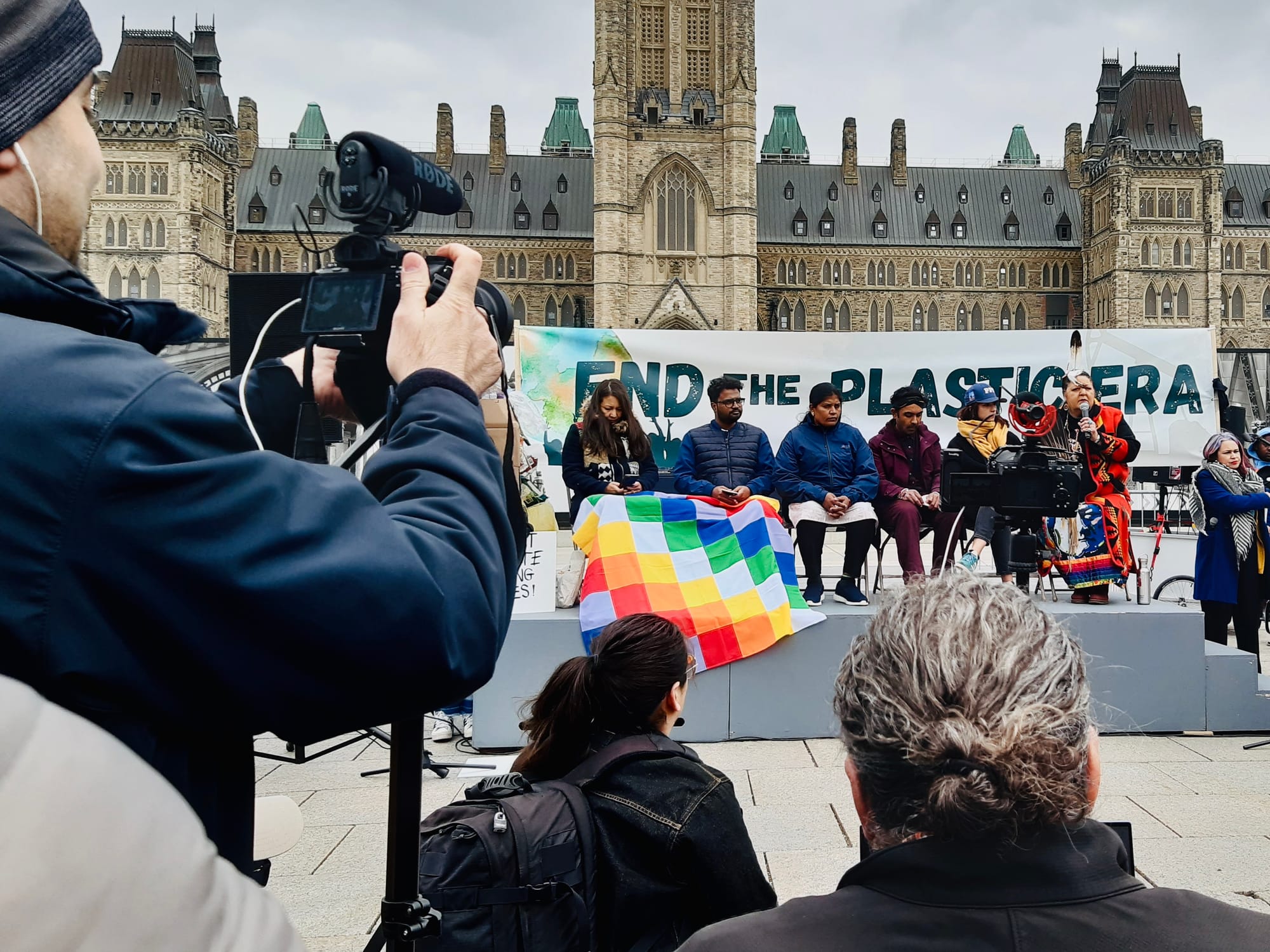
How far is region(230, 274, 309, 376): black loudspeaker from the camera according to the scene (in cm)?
173

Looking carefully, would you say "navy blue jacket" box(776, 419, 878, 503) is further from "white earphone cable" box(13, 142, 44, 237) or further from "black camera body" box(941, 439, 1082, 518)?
"white earphone cable" box(13, 142, 44, 237)

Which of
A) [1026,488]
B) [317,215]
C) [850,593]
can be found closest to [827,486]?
[850,593]

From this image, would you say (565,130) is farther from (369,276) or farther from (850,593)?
(369,276)

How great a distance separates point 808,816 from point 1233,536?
162 inches

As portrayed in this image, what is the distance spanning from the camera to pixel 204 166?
184 ft

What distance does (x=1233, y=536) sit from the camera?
22.6ft

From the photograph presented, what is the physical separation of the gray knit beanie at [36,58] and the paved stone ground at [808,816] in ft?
9.99

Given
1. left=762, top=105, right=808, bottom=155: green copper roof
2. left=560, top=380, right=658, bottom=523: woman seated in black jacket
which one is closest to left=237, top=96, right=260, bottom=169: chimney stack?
left=762, top=105, right=808, bottom=155: green copper roof

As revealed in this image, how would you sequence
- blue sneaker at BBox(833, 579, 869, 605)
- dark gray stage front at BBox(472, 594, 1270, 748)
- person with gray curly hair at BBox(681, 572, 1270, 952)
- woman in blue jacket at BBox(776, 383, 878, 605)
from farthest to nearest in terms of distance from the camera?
woman in blue jacket at BBox(776, 383, 878, 605) < blue sneaker at BBox(833, 579, 869, 605) < dark gray stage front at BBox(472, 594, 1270, 748) < person with gray curly hair at BBox(681, 572, 1270, 952)

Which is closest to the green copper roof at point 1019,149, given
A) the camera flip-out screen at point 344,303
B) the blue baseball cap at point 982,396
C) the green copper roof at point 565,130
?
the green copper roof at point 565,130

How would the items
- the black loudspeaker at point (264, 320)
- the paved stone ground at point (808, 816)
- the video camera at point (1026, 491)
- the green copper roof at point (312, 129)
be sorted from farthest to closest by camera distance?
the green copper roof at point (312, 129), the video camera at point (1026, 491), the paved stone ground at point (808, 816), the black loudspeaker at point (264, 320)

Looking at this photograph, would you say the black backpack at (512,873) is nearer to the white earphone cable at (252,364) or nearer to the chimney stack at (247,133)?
the white earphone cable at (252,364)

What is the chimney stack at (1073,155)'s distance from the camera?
66.4 meters

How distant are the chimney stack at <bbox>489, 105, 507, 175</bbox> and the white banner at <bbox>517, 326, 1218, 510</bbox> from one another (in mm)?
55757
